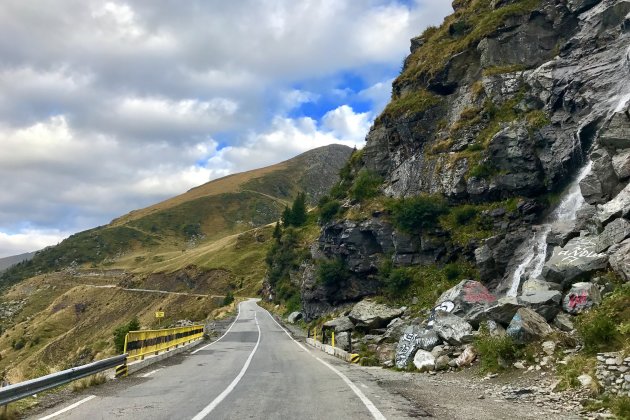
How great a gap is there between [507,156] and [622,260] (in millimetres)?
20412

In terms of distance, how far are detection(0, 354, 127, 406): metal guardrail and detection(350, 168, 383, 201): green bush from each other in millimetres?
35107

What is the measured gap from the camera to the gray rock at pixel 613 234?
16.3 metres

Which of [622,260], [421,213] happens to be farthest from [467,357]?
[421,213]

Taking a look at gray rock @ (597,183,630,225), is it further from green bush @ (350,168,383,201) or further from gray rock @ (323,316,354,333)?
green bush @ (350,168,383,201)

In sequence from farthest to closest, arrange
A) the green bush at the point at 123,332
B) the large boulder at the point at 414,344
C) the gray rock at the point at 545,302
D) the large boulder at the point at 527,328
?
the green bush at the point at 123,332 < the large boulder at the point at 414,344 < the gray rock at the point at 545,302 < the large boulder at the point at 527,328

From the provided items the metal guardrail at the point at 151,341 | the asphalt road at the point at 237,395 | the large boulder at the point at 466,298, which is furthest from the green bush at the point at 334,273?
the asphalt road at the point at 237,395

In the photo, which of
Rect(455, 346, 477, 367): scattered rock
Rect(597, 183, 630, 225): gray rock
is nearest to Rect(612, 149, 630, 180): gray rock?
Rect(597, 183, 630, 225): gray rock

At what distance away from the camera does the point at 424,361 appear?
616 inches

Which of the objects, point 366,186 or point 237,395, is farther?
point 366,186

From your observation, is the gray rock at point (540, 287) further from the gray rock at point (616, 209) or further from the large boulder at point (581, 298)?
the gray rock at point (616, 209)

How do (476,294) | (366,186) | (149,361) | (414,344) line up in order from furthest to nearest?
(366,186), (476,294), (149,361), (414,344)

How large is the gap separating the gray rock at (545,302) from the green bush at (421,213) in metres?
21.7

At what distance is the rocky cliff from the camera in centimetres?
2109

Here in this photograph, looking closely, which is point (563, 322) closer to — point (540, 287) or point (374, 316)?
point (540, 287)
